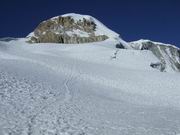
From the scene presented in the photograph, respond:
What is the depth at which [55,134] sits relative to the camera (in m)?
13.0

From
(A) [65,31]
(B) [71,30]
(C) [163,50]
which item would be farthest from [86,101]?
(C) [163,50]

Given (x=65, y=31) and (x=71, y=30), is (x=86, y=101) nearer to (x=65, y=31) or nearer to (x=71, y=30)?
(x=71, y=30)

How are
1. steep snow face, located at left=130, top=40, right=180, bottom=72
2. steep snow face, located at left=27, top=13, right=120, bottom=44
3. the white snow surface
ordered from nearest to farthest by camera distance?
the white snow surface, steep snow face, located at left=27, top=13, right=120, bottom=44, steep snow face, located at left=130, top=40, right=180, bottom=72

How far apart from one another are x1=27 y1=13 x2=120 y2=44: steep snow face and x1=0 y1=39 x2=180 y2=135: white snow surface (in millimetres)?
39605

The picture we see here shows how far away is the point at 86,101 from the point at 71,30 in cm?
6733

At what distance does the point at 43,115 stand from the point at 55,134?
10.3ft

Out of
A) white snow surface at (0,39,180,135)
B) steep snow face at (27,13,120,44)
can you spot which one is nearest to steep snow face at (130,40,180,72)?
steep snow face at (27,13,120,44)

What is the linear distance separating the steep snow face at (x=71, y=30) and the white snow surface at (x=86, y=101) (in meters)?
39.6

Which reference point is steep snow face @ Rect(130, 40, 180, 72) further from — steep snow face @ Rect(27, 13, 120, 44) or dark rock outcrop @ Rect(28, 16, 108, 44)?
dark rock outcrop @ Rect(28, 16, 108, 44)

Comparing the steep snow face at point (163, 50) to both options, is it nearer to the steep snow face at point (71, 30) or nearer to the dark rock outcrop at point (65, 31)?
the steep snow face at point (71, 30)

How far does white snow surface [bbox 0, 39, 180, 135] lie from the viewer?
48.0 feet

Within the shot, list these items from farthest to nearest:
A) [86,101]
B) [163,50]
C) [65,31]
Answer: [163,50] → [65,31] → [86,101]

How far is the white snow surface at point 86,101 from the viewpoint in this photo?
14633 mm

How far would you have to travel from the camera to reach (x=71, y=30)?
88.2 m
